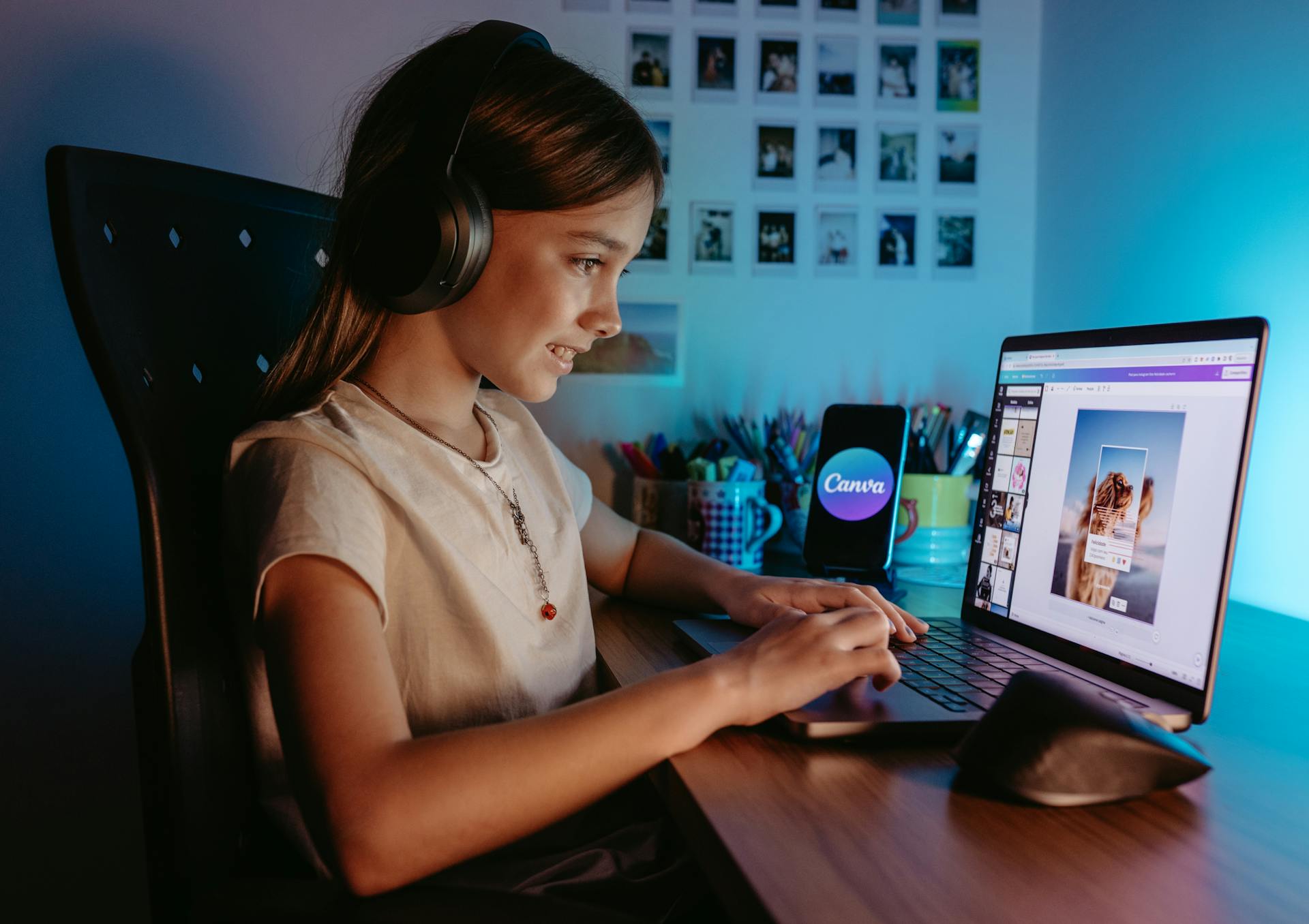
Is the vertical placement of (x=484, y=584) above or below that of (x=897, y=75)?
below

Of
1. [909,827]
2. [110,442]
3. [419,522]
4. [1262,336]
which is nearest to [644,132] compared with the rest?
[419,522]

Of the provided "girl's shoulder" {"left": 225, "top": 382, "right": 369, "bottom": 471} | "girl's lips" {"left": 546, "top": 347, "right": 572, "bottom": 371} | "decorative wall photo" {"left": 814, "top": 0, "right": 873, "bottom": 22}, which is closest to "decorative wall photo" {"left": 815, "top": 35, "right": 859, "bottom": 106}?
"decorative wall photo" {"left": 814, "top": 0, "right": 873, "bottom": 22}

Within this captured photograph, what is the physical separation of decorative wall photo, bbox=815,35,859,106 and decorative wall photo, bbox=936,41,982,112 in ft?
0.42

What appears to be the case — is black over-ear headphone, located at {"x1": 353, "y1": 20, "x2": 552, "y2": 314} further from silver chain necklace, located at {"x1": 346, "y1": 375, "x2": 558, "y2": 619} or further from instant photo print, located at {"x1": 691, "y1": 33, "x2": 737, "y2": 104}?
instant photo print, located at {"x1": 691, "y1": 33, "x2": 737, "y2": 104}

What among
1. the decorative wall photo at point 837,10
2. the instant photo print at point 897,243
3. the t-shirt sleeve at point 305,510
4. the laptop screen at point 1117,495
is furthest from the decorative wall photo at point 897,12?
the t-shirt sleeve at point 305,510

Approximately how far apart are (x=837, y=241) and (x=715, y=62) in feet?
1.01

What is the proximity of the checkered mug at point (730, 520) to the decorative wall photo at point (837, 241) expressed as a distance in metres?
0.38

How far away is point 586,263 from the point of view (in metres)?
0.79

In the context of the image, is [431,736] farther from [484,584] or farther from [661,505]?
[661,505]

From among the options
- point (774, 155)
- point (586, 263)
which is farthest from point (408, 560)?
point (774, 155)

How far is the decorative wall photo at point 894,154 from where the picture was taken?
1304 mm

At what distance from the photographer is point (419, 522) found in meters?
0.69

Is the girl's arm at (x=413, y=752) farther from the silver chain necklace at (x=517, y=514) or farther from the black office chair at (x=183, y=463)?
the silver chain necklace at (x=517, y=514)

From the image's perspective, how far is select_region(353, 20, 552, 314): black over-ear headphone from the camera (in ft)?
2.25
